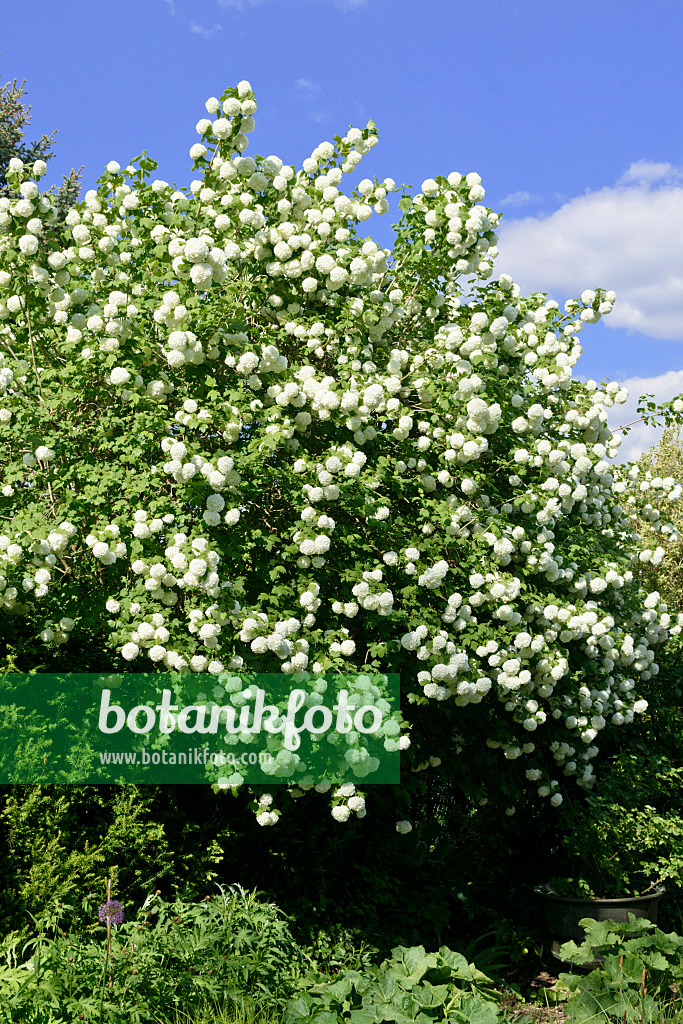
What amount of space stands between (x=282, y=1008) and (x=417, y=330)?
350 centimetres

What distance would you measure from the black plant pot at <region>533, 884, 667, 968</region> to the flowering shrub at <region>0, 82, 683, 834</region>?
961mm

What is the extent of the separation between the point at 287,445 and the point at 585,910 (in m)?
3.31

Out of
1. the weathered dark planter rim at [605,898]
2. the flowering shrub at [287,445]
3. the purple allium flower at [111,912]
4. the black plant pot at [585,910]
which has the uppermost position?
the flowering shrub at [287,445]

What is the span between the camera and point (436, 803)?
602 centimetres

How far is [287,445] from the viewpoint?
376 cm

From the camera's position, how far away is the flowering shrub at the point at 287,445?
3613 mm

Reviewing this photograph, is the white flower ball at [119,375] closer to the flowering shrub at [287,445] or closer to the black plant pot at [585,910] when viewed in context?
the flowering shrub at [287,445]

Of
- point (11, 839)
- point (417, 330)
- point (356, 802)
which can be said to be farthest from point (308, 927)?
point (417, 330)

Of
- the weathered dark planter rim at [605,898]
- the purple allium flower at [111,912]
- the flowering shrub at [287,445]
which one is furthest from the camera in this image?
the weathered dark planter rim at [605,898]

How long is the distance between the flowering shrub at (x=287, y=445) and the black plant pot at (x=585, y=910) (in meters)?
0.96

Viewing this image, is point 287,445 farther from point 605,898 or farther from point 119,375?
point 605,898

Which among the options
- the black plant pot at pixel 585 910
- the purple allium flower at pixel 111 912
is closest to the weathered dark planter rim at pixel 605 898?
the black plant pot at pixel 585 910

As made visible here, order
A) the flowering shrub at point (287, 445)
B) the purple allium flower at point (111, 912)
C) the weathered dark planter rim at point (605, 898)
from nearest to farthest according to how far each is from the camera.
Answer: the purple allium flower at point (111, 912), the flowering shrub at point (287, 445), the weathered dark planter rim at point (605, 898)

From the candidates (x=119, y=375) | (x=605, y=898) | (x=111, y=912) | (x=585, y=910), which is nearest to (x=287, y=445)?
(x=119, y=375)
